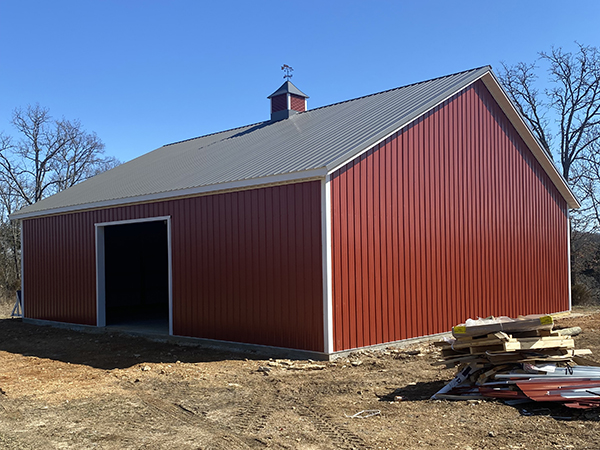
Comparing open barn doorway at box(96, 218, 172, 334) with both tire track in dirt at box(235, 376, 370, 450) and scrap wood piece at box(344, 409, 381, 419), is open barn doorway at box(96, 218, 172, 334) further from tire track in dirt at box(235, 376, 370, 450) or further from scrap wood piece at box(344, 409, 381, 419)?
scrap wood piece at box(344, 409, 381, 419)

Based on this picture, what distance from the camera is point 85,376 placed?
898cm

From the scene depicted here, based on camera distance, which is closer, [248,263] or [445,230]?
[248,263]

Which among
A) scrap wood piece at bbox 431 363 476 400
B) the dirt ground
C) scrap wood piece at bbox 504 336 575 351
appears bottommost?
the dirt ground

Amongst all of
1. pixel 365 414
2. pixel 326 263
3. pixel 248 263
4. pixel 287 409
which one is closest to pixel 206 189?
pixel 248 263

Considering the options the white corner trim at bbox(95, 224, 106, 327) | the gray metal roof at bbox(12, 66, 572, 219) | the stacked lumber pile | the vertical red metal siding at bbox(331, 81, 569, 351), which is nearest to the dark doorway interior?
the gray metal roof at bbox(12, 66, 572, 219)

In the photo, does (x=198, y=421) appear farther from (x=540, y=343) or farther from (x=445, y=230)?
(x=445, y=230)

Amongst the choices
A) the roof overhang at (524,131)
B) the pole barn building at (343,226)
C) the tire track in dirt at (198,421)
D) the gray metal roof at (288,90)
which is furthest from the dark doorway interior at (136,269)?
the tire track in dirt at (198,421)

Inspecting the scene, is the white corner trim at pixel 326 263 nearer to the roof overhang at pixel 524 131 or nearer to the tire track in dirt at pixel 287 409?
the tire track in dirt at pixel 287 409

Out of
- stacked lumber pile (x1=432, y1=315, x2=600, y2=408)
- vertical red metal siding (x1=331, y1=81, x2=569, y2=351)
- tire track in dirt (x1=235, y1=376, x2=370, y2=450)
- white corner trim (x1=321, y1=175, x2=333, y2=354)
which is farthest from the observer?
vertical red metal siding (x1=331, y1=81, x2=569, y2=351)

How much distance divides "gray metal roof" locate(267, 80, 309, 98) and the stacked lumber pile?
11716 mm

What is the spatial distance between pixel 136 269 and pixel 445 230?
1220 cm

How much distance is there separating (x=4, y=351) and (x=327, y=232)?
25.3 ft

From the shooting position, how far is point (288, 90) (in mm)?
17172

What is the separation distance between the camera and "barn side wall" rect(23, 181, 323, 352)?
31.7 feet
